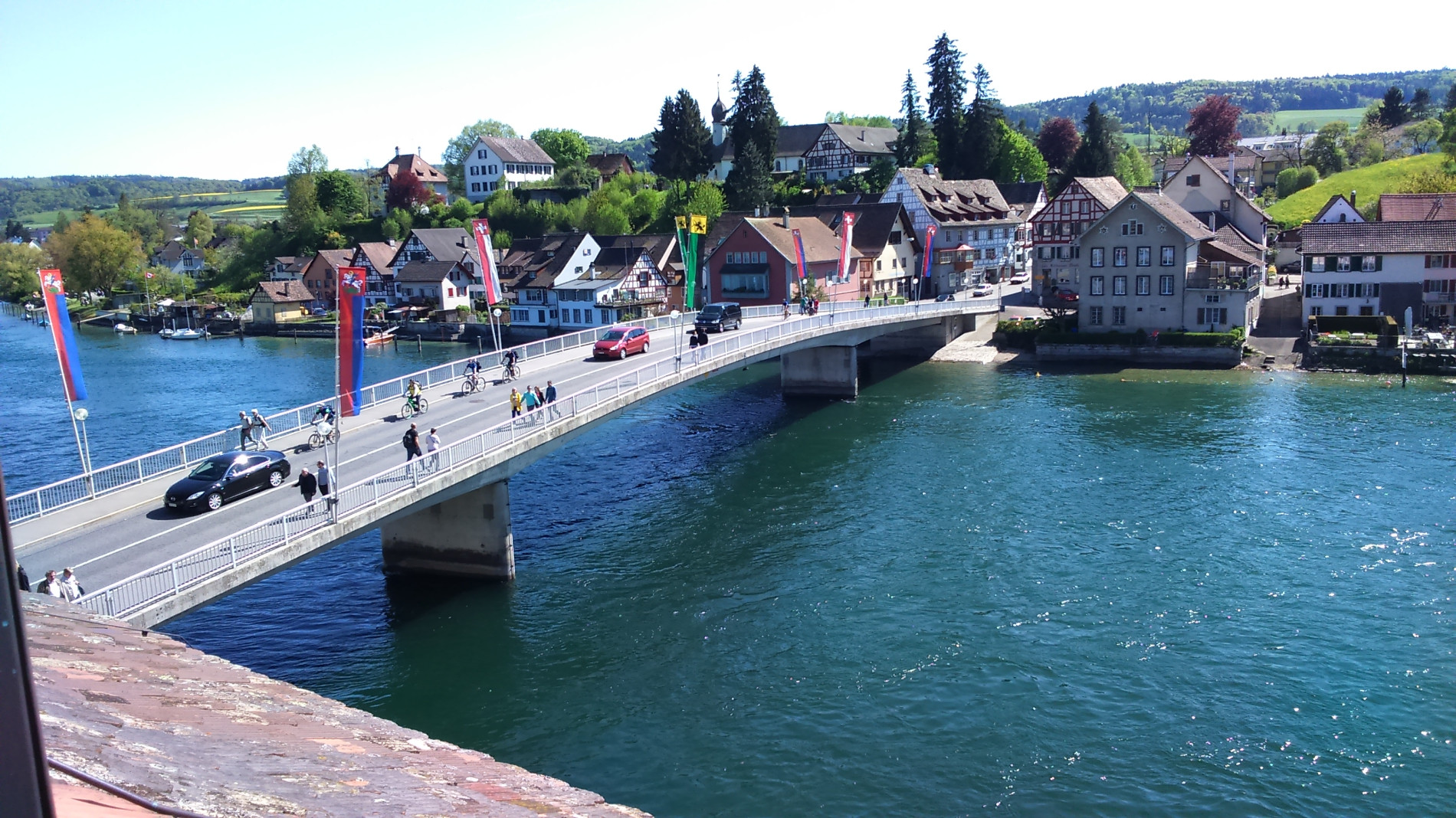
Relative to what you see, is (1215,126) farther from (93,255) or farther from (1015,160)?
(93,255)

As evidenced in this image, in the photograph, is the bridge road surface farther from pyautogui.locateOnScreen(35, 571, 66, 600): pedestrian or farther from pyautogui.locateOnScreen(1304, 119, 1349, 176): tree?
pyautogui.locateOnScreen(1304, 119, 1349, 176): tree

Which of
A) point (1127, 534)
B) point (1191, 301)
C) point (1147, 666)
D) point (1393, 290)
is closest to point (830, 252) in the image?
point (1191, 301)

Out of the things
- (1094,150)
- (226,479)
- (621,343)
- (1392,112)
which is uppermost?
(1392,112)

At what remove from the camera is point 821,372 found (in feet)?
229

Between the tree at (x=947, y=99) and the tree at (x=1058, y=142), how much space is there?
Answer: 873 inches

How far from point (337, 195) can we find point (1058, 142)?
108 metres

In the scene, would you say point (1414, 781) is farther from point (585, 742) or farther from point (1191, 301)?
point (1191, 301)

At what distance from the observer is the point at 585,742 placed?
25469mm

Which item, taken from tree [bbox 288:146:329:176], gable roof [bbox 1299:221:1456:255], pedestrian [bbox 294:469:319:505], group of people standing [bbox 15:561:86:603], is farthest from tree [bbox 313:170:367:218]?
group of people standing [bbox 15:561:86:603]

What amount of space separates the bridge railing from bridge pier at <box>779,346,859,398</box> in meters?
21.2

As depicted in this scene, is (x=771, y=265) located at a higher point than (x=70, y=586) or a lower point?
higher

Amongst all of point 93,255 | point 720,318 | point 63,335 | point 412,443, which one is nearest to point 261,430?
point 63,335

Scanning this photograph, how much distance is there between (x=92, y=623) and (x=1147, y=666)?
24525mm

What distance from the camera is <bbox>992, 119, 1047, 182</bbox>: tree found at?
131 metres
